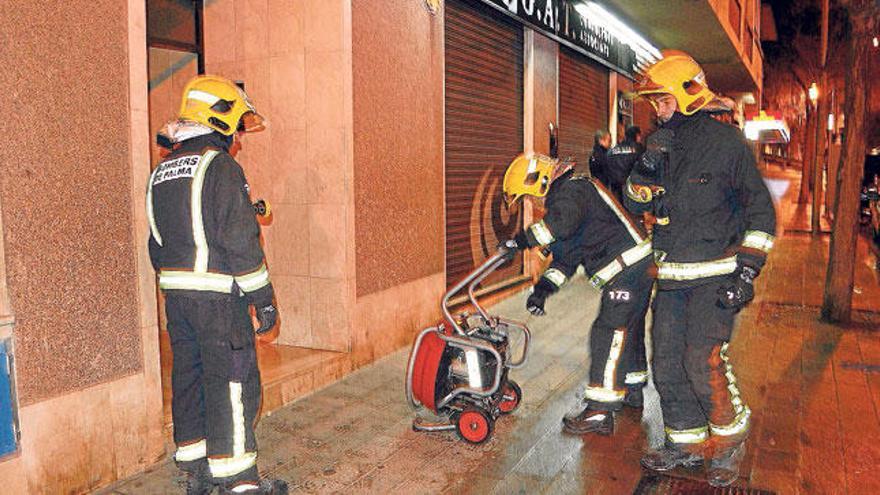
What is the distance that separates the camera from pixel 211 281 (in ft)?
11.8

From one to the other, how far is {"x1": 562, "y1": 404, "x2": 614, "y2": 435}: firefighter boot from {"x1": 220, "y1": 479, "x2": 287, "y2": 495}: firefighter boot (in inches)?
73.0

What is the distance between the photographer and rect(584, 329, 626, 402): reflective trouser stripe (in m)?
4.68

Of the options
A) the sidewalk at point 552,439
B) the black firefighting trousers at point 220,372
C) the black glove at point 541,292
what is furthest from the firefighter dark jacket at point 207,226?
the black glove at point 541,292

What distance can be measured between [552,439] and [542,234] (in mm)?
1271

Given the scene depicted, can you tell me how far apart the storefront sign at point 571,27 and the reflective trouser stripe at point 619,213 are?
3924 millimetres

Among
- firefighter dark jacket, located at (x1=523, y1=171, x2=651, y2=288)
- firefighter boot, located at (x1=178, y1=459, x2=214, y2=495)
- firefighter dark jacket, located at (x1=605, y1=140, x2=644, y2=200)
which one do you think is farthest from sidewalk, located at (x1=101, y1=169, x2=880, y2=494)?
firefighter dark jacket, located at (x1=605, y1=140, x2=644, y2=200)

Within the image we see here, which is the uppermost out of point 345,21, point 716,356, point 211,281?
point 345,21

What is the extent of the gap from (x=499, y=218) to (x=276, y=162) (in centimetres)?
400

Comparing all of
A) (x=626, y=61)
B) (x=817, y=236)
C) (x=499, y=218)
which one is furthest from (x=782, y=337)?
(x=817, y=236)

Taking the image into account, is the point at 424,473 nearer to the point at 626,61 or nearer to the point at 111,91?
the point at 111,91

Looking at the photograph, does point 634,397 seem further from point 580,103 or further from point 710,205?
point 580,103

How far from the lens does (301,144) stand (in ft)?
19.3

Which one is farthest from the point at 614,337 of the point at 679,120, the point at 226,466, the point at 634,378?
the point at 226,466

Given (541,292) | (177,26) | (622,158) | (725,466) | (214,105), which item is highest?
(177,26)
